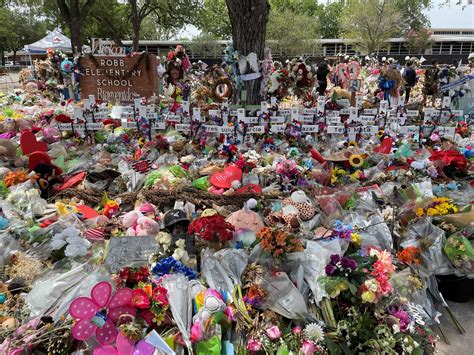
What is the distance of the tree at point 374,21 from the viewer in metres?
32.0

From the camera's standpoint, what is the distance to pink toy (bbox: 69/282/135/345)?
229 cm

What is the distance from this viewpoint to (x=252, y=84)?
255 inches

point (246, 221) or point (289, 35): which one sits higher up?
point (289, 35)

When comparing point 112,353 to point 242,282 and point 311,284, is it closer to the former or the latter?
point 242,282

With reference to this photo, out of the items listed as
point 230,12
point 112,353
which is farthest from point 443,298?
point 230,12

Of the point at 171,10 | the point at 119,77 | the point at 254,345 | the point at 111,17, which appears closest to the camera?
the point at 254,345

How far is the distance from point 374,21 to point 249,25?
30453 millimetres

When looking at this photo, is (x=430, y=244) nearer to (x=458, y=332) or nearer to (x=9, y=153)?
(x=458, y=332)

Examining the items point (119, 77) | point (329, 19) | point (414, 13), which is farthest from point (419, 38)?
point (119, 77)

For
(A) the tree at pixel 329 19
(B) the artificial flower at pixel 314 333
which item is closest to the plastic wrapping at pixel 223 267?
(B) the artificial flower at pixel 314 333

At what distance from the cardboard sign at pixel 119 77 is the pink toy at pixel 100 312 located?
20.0 feet

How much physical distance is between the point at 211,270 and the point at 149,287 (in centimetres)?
48

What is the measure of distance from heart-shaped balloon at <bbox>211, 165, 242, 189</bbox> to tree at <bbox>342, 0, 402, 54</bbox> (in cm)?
3248

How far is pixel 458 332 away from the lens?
288 centimetres
